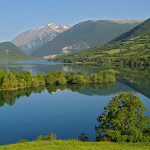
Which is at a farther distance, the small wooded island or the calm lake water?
the small wooded island

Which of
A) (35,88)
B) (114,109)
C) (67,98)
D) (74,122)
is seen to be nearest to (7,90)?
(35,88)

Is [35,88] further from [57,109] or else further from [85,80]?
[57,109]

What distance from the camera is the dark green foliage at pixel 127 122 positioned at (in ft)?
117

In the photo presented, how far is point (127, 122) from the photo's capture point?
123 ft

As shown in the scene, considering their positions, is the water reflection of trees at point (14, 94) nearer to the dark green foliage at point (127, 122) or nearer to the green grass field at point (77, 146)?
the green grass field at point (77, 146)

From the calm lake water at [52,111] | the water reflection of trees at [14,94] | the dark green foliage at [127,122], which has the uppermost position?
the dark green foliage at [127,122]

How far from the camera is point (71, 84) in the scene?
123688mm

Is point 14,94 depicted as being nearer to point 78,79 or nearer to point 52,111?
point 52,111

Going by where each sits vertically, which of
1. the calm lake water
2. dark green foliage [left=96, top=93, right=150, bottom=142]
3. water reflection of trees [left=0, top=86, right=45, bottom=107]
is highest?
dark green foliage [left=96, top=93, right=150, bottom=142]

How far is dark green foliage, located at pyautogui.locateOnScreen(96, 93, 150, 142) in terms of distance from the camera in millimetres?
35812

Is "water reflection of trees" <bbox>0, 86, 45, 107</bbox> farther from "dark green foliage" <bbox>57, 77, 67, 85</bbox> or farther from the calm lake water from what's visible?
"dark green foliage" <bbox>57, 77, 67, 85</bbox>

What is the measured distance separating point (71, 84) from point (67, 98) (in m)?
34.3

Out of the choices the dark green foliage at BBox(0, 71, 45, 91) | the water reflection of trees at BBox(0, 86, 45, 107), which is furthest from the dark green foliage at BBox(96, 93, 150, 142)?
the dark green foliage at BBox(0, 71, 45, 91)

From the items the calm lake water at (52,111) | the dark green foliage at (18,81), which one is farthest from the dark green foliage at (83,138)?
the dark green foliage at (18,81)
